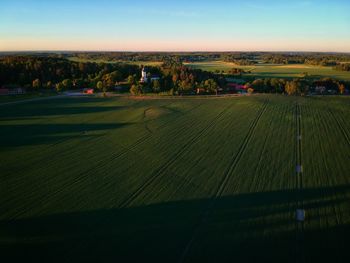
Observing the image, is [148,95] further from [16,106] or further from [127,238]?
[127,238]

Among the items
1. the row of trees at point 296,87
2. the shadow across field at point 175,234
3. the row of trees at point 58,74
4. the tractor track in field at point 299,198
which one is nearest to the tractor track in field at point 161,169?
the shadow across field at point 175,234

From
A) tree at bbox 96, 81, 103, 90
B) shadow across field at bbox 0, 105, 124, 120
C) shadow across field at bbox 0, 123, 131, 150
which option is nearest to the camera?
shadow across field at bbox 0, 123, 131, 150

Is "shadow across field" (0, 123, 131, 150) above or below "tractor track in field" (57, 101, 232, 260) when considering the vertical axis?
above

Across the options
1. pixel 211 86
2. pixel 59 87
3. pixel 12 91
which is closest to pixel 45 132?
pixel 59 87

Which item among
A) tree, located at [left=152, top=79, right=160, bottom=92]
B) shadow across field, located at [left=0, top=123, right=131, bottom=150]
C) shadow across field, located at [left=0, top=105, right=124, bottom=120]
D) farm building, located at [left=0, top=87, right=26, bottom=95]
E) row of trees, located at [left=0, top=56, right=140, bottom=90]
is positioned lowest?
shadow across field, located at [left=0, top=123, right=131, bottom=150]

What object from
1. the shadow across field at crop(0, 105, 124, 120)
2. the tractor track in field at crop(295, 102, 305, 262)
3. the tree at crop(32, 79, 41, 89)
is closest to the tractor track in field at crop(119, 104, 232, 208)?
the tractor track in field at crop(295, 102, 305, 262)

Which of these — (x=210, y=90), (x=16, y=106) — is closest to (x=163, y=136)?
(x=16, y=106)

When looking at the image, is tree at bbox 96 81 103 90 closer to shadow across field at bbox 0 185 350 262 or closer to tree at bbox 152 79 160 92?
tree at bbox 152 79 160 92
